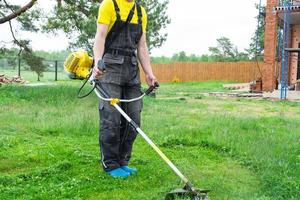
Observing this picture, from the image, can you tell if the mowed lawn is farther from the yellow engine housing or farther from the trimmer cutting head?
the yellow engine housing

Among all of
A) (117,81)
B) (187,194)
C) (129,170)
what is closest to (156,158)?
(129,170)

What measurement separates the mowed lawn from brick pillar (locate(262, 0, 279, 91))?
38.4 feet

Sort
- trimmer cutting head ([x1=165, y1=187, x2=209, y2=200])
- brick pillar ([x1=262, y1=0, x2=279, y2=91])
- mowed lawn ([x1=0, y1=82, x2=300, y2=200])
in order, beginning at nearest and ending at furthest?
trimmer cutting head ([x1=165, y1=187, x2=209, y2=200]) < mowed lawn ([x1=0, y1=82, x2=300, y2=200]) < brick pillar ([x1=262, y1=0, x2=279, y2=91])

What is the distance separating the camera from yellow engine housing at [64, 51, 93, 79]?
16.3 ft

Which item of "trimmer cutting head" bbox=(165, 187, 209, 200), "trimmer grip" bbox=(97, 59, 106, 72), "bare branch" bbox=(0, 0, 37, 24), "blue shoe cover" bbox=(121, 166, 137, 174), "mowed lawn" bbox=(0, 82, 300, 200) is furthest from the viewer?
"bare branch" bbox=(0, 0, 37, 24)

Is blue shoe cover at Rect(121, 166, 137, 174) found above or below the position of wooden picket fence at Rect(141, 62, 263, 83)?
below

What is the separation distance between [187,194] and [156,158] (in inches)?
69.1

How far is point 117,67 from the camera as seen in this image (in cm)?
481

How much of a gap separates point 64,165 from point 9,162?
2.24ft

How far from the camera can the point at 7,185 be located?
14.6 ft

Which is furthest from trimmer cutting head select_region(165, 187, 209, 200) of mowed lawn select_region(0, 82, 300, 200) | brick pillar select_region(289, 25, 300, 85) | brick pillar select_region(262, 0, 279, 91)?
brick pillar select_region(289, 25, 300, 85)

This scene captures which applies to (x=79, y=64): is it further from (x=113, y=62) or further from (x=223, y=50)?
(x=223, y=50)

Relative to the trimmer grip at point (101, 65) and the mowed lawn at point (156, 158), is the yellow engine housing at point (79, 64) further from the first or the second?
the mowed lawn at point (156, 158)

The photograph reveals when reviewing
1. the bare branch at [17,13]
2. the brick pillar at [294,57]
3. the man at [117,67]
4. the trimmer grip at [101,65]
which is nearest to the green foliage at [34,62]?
the bare branch at [17,13]
